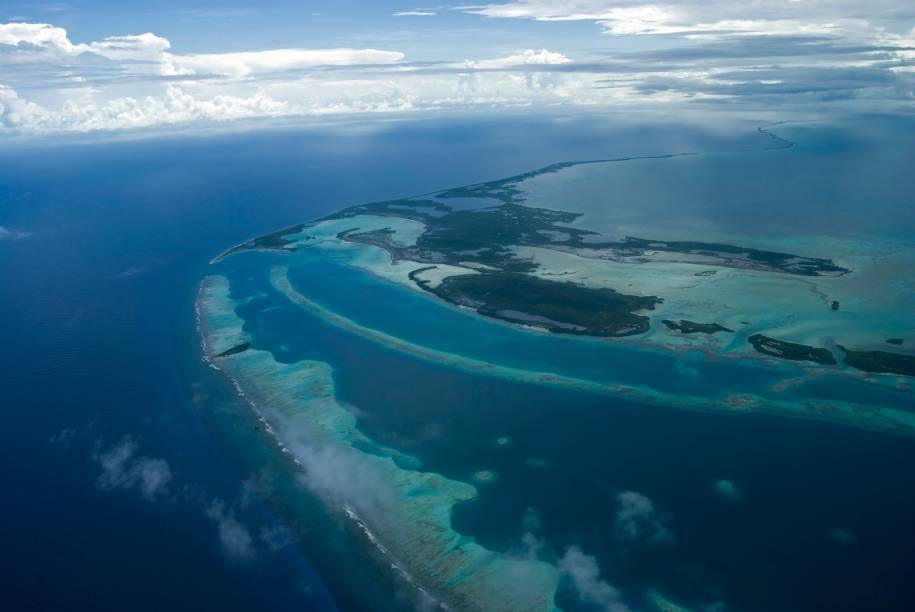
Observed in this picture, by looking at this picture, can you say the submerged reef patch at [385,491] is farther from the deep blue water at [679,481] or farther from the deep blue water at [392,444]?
the deep blue water at [392,444]

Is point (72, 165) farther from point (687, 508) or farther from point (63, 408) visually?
point (687, 508)

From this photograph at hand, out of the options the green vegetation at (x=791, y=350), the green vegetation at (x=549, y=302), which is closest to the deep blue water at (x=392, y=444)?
the green vegetation at (x=791, y=350)

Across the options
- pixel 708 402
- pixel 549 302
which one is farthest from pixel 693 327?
pixel 549 302

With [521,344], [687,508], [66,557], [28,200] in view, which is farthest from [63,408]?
[28,200]

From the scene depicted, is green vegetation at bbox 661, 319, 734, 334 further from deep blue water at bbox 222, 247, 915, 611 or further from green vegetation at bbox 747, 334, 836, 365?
deep blue water at bbox 222, 247, 915, 611

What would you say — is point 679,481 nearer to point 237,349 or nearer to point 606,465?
point 606,465

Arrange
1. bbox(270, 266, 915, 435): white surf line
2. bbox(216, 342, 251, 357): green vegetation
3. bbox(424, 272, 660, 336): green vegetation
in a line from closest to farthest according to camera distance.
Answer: bbox(270, 266, 915, 435): white surf line
bbox(216, 342, 251, 357): green vegetation
bbox(424, 272, 660, 336): green vegetation

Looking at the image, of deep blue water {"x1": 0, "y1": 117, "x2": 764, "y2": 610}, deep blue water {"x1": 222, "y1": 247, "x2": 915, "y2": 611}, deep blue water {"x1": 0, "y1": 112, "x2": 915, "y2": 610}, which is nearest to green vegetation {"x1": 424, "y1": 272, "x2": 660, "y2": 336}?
deep blue water {"x1": 222, "y1": 247, "x2": 915, "y2": 611}
